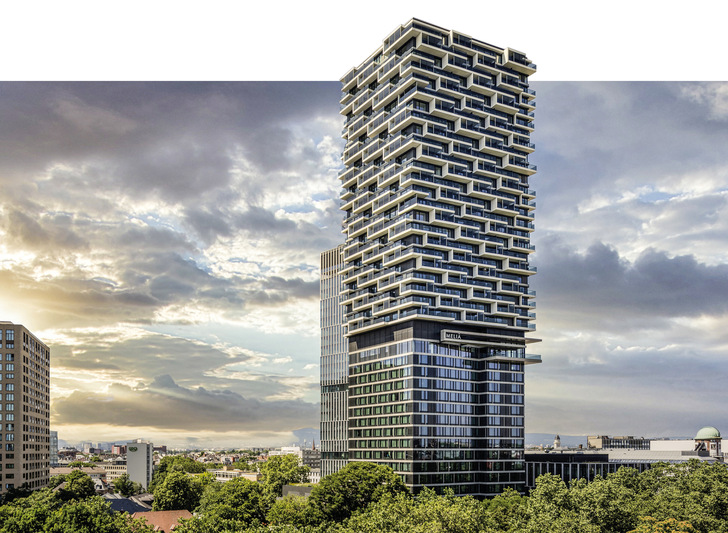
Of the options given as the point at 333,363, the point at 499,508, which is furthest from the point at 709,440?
the point at 499,508

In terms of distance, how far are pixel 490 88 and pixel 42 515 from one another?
96450 mm

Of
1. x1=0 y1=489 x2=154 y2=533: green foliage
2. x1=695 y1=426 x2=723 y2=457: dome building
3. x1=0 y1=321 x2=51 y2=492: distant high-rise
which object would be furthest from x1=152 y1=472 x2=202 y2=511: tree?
x1=695 y1=426 x2=723 y2=457: dome building

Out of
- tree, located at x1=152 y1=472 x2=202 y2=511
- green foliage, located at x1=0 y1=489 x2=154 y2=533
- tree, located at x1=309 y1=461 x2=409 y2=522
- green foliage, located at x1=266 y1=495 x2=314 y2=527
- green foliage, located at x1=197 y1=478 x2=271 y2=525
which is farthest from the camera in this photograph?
tree, located at x1=152 y1=472 x2=202 y2=511

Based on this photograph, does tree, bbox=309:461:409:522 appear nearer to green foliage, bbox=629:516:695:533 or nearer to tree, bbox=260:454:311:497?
green foliage, bbox=629:516:695:533

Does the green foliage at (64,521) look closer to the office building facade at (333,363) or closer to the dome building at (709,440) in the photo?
the office building facade at (333,363)

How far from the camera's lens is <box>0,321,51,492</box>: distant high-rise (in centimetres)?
14262

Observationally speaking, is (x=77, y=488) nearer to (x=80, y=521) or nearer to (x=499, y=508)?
(x=80, y=521)

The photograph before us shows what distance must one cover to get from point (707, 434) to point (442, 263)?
11940 centimetres

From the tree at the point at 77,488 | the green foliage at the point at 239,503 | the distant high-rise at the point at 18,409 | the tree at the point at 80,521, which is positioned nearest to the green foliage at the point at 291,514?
the green foliage at the point at 239,503

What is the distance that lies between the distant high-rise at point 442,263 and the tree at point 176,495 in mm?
43381

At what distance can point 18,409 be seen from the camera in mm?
146000

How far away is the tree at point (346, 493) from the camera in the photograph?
82562mm

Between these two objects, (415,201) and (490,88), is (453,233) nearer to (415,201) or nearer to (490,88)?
(415,201)

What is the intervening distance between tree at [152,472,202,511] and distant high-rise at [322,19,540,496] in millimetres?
43381
